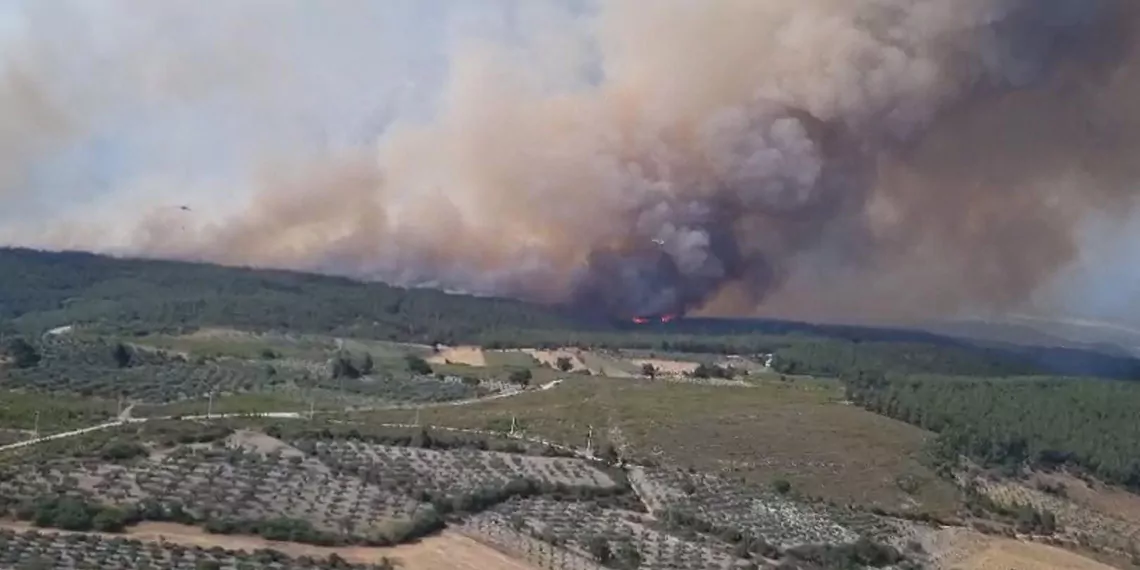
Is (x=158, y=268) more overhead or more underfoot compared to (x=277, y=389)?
more overhead

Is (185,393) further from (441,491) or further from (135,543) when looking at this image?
(135,543)

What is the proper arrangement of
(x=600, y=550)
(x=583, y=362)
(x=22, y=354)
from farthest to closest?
(x=583, y=362), (x=22, y=354), (x=600, y=550)

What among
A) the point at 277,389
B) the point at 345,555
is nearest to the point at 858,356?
the point at 277,389

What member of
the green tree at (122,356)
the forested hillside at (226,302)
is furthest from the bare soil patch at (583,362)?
the green tree at (122,356)

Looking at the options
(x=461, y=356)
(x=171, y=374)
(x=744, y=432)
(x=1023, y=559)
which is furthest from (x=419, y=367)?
(x=1023, y=559)

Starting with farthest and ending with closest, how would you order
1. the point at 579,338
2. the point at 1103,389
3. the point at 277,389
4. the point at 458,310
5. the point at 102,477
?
the point at 458,310 < the point at 579,338 < the point at 1103,389 < the point at 277,389 < the point at 102,477

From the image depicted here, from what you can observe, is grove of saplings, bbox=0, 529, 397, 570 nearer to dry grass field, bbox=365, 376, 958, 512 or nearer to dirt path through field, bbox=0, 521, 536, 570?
dirt path through field, bbox=0, 521, 536, 570

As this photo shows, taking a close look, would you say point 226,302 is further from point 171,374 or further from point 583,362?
point 171,374

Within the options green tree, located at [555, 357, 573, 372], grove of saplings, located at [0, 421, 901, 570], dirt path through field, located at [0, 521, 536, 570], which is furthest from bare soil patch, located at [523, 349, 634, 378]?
dirt path through field, located at [0, 521, 536, 570]
